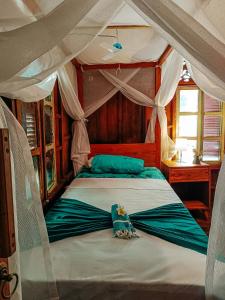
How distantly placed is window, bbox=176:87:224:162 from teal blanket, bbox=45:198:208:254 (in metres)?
1.94

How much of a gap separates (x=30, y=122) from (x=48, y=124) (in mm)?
509

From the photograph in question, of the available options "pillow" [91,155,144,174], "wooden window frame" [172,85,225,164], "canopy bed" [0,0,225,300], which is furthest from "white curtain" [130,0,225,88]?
"wooden window frame" [172,85,225,164]

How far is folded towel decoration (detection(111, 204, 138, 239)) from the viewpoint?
1.51 m

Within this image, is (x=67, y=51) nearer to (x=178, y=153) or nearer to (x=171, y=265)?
(x=171, y=265)

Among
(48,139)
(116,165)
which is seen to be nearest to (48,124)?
(48,139)

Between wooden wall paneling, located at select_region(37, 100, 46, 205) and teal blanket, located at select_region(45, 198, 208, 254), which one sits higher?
wooden wall paneling, located at select_region(37, 100, 46, 205)

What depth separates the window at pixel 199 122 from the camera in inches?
142

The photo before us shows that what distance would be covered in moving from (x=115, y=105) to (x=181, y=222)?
2259 mm

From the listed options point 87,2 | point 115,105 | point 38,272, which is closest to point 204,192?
point 115,105

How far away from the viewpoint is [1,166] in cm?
65

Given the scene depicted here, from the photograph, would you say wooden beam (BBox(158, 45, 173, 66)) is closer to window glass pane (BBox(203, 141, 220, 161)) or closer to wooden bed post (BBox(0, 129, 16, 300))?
window glass pane (BBox(203, 141, 220, 161))

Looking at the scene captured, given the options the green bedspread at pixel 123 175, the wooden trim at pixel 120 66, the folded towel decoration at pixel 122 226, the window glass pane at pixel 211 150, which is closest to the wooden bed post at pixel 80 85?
the wooden trim at pixel 120 66

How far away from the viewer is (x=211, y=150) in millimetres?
3699

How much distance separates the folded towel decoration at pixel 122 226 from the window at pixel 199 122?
85.9 inches
